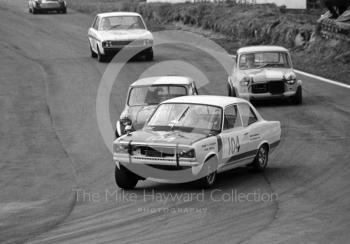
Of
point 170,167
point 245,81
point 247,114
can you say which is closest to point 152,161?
point 170,167

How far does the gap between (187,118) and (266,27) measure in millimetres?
19822

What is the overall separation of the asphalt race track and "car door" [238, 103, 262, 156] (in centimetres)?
48

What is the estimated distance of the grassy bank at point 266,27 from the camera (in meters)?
28.3

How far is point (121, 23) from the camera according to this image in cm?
3070

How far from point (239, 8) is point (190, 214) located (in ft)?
89.7

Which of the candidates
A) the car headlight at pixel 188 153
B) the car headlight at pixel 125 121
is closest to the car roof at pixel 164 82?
the car headlight at pixel 125 121

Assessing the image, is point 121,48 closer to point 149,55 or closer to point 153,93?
point 149,55

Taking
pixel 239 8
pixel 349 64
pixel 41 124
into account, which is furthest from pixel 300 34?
pixel 41 124

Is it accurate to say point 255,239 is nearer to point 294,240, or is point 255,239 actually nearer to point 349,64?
point 294,240

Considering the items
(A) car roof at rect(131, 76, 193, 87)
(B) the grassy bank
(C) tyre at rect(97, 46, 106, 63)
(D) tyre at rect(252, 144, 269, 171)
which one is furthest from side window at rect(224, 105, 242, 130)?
(C) tyre at rect(97, 46, 106, 63)

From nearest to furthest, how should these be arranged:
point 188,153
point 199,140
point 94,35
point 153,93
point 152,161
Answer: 1. point 188,153
2. point 152,161
3. point 199,140
4. point 153,93
5. point 94,35

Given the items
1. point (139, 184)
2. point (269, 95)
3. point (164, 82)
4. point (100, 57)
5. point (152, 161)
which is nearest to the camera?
point (152, 161)

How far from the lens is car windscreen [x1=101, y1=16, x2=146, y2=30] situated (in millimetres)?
30391

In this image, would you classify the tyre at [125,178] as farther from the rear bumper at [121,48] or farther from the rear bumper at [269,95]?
the rear bumper at [121,48]
